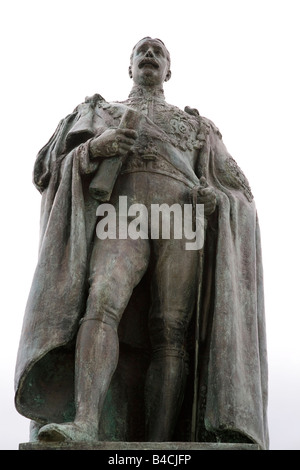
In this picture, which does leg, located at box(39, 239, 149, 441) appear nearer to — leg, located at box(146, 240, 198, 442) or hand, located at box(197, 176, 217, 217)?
leg, located at box(146, 240, 198, 442)

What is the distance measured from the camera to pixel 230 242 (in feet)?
31.7

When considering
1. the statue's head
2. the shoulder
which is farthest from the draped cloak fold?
the statue's head

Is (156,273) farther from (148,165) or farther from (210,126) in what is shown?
(210,126)

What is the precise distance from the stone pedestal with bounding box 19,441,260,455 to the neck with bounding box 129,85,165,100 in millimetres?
3943

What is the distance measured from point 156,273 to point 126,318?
53cm

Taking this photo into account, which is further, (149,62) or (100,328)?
(149,62)

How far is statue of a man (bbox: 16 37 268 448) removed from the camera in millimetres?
8898

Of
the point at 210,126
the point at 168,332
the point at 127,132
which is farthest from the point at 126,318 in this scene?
the point at 210,126

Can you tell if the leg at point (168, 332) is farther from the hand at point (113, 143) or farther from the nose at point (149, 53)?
the nose at point (149, 53)

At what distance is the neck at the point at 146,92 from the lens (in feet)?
34.9

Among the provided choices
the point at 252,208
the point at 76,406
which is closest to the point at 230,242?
the point at 252,208

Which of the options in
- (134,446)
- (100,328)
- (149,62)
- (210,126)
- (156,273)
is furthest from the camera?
(149,62)

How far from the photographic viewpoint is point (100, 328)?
875cm
